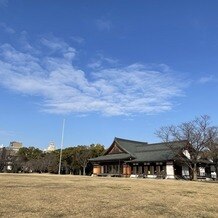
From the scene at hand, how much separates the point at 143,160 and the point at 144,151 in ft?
19.5

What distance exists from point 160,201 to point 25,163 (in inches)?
3068

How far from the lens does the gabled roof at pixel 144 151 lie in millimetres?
52438

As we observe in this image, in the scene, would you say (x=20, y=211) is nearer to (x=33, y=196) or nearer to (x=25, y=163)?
(x=33, y=196)

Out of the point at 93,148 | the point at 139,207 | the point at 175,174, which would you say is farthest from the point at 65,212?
the point at 93,148

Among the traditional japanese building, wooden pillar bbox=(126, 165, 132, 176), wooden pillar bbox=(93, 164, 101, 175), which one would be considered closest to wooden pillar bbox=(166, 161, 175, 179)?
the traditional japanese building

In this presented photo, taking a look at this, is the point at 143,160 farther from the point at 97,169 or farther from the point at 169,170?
the point at 97,169

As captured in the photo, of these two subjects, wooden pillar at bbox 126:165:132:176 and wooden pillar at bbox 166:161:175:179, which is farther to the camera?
wooden pillar at bbox 126:165:132:176

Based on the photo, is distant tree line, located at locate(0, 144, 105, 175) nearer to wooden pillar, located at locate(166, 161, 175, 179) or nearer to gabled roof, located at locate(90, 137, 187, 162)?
gabled roof, located at locate(90, 137, 187, 162)

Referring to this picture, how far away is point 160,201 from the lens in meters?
16.1

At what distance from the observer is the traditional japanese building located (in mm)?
52938

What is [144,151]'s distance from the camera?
209ft

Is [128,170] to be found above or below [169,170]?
above

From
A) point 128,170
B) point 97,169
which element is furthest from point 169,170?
point 97,169

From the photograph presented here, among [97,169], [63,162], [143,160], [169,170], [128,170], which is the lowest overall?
[169,170]
